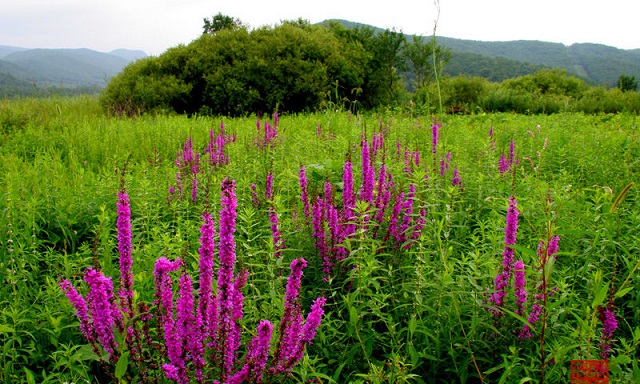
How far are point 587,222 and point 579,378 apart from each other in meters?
1.78

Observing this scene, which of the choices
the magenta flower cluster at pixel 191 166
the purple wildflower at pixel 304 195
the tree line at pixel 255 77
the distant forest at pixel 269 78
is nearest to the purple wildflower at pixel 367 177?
the purple wildflower at pixel 304 195

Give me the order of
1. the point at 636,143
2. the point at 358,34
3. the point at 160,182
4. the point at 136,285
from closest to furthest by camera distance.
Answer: the point at 136,285, the point at 160,182, the point at 636,143, the point at 358,34

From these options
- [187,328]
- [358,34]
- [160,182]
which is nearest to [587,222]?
[187,328]

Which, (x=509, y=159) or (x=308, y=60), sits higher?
(x=308, y=60)

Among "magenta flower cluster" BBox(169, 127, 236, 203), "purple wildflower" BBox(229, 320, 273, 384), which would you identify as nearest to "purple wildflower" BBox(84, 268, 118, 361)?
"purple wildflower" BBox(229, 320, 273, 384)

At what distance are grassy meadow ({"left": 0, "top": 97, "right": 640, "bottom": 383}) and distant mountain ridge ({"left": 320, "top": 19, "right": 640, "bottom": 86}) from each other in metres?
79.4

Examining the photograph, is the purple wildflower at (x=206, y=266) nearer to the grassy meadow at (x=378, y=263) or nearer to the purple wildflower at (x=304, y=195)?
the grassy meadow at (x=378, y=263)

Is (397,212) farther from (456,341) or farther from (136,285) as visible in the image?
(136,285)

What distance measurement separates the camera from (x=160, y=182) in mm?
4883

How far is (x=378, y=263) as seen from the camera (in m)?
2.78

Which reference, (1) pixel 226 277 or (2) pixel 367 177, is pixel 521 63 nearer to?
(2) pixel 367 177

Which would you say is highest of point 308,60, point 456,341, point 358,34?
point 358,34

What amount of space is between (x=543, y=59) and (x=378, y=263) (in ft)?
668

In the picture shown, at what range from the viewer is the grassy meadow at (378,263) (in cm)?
194
